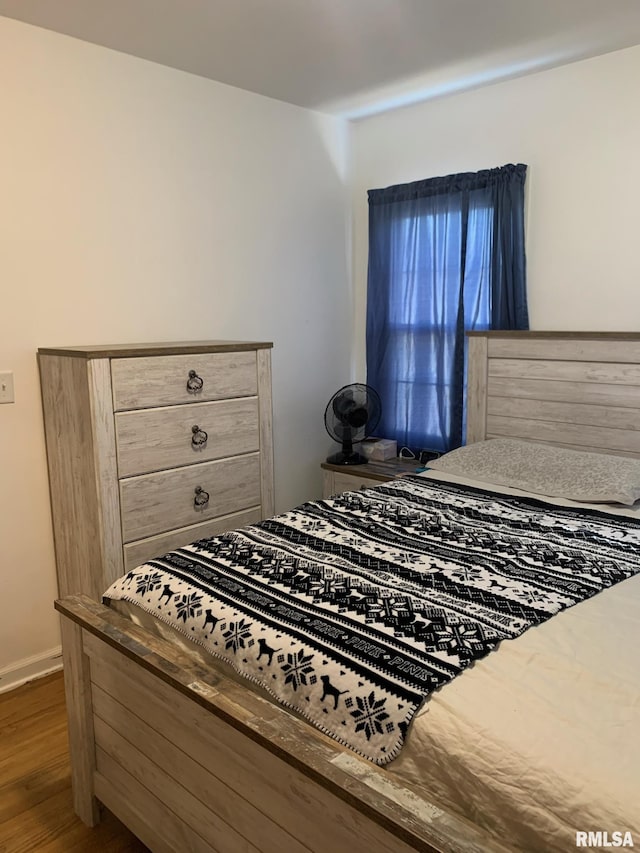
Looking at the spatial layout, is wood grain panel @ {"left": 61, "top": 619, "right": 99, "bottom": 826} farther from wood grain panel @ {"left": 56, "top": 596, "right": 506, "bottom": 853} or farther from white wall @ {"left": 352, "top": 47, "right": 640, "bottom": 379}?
white wall @ {"left": 352, "top": 47, "right": 640, "bottom": 379}

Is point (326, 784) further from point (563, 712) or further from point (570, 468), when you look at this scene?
point (570, 468)

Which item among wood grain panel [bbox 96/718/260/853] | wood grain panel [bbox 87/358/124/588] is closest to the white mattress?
wood grain panel [bbox 96/718/260/853]

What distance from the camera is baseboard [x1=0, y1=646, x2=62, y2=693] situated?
2617 mm

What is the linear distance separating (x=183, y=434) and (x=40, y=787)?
127 centimetres

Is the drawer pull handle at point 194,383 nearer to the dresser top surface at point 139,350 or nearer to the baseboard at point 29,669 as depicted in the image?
Answer: the dresser top surface at point 139,350

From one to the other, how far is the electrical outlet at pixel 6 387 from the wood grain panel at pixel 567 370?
7.03 feet

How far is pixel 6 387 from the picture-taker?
253cm

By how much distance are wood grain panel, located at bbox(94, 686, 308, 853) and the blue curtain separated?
233 cm

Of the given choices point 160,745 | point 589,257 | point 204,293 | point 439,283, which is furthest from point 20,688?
point 589,257

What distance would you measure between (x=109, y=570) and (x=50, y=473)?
1.71ft

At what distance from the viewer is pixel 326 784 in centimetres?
109

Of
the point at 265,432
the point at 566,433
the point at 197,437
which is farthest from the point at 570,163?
the point at 197,437

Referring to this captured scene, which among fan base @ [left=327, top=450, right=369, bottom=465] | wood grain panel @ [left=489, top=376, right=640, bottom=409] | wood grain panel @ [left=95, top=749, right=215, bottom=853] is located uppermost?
wood grain panel @ [left=489, top=376, right=640, bottom=409]

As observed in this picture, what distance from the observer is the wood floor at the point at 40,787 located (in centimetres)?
182
